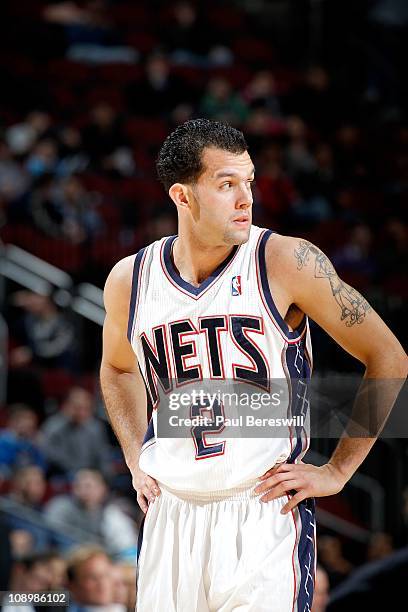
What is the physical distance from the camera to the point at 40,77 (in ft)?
43.2

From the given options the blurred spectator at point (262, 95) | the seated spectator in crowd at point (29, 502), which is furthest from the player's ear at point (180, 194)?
the blurred spectator at point (262, 95)

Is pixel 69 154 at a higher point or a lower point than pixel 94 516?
higher

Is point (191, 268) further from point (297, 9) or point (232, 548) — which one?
point (297, 9)

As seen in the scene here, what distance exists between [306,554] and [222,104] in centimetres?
1020

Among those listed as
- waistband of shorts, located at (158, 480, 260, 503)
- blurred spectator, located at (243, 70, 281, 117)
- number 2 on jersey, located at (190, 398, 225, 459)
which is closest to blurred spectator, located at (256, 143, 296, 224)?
blurred spectator, located at (243, 70, 281, 117)

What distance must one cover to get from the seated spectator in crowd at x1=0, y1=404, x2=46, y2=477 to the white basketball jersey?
4.99 m

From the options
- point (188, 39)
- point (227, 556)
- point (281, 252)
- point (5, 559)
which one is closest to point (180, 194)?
point (281, 252)

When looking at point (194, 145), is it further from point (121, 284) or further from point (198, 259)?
point (121, 284)

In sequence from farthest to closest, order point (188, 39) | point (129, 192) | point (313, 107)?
point (188, 39) → point (313, 107) → point (129, 192)

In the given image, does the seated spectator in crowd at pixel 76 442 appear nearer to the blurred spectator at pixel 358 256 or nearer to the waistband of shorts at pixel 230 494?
the blurred spectator at pixel 358 256

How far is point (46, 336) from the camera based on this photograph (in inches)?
376

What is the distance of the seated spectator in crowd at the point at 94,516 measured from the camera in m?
7.84

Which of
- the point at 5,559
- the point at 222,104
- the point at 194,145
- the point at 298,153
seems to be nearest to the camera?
the point at 194,145

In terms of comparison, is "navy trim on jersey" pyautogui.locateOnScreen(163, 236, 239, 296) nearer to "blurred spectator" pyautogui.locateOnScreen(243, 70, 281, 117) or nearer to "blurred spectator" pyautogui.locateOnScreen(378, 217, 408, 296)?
"blurred spectator" pyautogui.locateOnScreen(378, 217, 408, 296)
